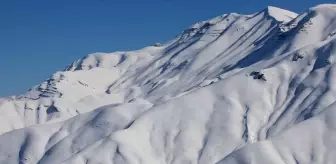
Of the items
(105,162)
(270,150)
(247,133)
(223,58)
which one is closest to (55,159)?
(105,162)

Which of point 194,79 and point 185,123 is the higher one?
point 194,79

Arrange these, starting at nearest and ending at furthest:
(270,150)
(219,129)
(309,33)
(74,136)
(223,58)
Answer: (270,150) → (219,129) → (74,136) → (309,33) → (223,58)

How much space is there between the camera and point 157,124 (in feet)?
391

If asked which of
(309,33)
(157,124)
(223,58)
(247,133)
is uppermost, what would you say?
(223,58)

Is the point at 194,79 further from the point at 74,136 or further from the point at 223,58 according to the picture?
the point at 74,136

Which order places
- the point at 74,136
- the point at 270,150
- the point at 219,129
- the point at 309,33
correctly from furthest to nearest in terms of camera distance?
1. the point at 309,33
2. the point at 74,136
3. the point at 219,129
4. the point at 270,150

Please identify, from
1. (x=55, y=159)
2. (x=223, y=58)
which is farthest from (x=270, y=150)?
(x=223, y=58)

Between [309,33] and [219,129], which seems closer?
[219,129]

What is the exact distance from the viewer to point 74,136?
128 metres

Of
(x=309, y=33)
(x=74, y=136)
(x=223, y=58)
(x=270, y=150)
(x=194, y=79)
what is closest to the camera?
(x=270, y=150)

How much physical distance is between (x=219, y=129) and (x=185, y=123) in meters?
6.75

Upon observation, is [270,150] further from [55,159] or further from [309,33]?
[309,33]

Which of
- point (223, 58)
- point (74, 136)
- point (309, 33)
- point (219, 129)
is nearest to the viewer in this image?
point (219, 129)

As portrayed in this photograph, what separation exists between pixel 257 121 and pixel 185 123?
13785mm
